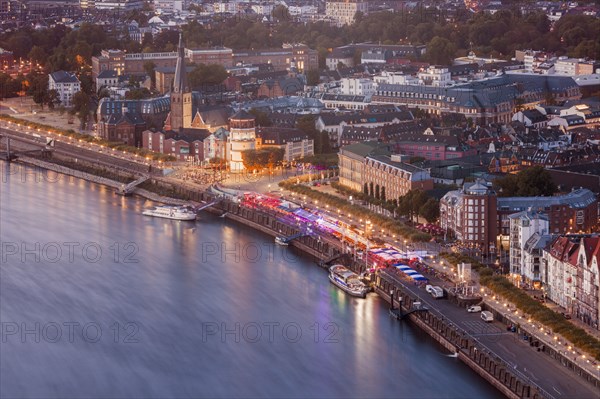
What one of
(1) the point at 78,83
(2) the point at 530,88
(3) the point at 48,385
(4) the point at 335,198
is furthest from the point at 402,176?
(1) the point at 78,83

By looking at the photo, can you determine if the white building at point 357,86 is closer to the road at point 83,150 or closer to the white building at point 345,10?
the road at point 83,150

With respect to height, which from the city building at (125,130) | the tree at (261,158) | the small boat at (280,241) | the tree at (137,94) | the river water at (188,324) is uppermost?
the tree at (137,94)

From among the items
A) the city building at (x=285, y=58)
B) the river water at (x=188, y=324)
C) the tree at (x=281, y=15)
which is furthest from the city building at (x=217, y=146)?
the tree at (x=281, y=15)

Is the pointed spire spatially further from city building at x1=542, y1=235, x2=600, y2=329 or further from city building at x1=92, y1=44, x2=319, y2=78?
Answer: city building at x1=542, y1=235, x2=600, y2=329

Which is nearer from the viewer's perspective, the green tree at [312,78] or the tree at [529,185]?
the tree at [529,185]

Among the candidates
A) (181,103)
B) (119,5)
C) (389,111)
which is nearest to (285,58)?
(389,111)

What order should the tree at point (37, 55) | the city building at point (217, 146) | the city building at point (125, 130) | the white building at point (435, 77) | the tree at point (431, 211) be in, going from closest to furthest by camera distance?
the tree at point (431, 211) < the city building at point (217, 146) < the city building at point (125, 130) < the white building at point (435, 77) < the tree at point (37, 55)

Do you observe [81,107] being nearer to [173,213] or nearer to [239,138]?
[239,138]

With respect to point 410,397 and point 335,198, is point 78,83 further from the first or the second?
point 410,397
